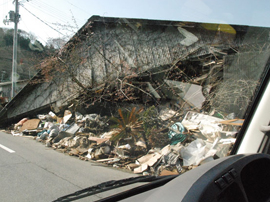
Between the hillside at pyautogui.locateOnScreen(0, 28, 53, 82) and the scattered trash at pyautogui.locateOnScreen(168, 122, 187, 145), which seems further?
the hillside at pyautogui.locateOnScreen(0, 28, 53, 82)

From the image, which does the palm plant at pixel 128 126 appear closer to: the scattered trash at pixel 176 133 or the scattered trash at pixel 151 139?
the scattered trash at pixel 151 139

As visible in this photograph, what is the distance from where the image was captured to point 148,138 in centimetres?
588

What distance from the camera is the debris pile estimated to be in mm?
4422

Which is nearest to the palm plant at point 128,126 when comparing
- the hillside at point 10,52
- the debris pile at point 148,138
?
the debris pile at point 148,138

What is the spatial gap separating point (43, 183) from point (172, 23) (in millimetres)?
6925

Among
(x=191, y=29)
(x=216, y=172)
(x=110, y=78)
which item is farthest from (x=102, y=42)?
(x=216, y=172)

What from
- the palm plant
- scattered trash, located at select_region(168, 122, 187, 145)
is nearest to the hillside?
the palm plant

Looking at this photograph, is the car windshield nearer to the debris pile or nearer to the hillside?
the debris pile

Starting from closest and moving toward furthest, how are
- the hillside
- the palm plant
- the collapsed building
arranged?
the palm plant, the collapsed building, the hillside

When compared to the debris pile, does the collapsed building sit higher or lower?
higher

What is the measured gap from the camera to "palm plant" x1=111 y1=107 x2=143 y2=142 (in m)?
5.90

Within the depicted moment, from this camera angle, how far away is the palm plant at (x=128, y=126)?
232 inches

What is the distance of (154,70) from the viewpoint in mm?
8031

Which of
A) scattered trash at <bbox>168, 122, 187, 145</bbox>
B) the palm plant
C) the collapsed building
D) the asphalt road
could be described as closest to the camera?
the asphalt road
